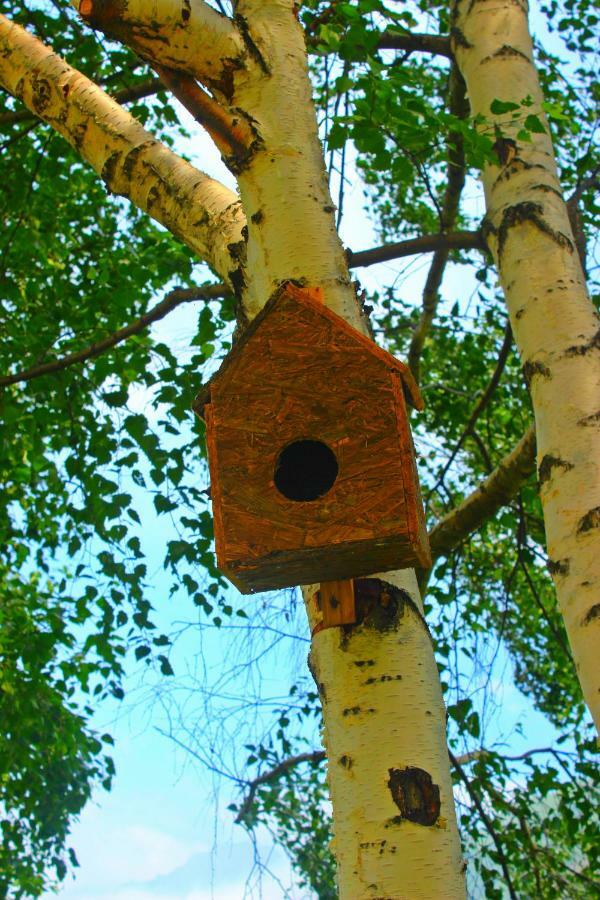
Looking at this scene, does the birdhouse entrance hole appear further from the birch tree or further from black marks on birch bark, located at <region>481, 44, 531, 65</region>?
black marks on birch bark, located at <region>481, 44, 531, 65</region>

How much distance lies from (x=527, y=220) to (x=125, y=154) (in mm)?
1290

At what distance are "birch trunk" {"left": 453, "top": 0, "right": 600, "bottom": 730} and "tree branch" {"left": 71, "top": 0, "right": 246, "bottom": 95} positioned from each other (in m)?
1.13

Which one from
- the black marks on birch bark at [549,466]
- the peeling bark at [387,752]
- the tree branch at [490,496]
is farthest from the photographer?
the tree branch at [490,496]

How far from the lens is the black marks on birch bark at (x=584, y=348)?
109 inches

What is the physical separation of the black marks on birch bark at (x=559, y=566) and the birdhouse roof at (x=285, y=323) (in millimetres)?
666

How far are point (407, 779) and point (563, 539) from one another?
1.00 metres

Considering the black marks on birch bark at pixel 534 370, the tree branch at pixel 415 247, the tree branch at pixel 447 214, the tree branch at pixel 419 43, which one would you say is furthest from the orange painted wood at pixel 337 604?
the tree branch at pixel 419 43

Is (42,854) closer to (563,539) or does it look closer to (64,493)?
(64,493)

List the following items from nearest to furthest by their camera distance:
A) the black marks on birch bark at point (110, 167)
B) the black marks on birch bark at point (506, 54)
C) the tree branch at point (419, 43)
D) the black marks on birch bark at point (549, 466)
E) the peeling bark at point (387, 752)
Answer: the peeling bark at point (387, 752), the black marks on birch bark at point (549, 466), the black marks on birch bark at point (110, 167), the black marks on birch bark at point (506, 54), the tree branch at point (419, 43)

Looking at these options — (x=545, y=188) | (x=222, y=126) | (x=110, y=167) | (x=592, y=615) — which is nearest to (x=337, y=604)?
(x=592, y=615)

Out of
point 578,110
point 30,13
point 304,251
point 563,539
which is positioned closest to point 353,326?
point 304,251

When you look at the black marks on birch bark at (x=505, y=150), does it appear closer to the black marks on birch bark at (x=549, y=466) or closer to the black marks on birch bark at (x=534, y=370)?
the black marks on birch bark at (x=534, y=370)

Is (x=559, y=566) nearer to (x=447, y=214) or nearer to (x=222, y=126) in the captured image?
(x=222, y=126)

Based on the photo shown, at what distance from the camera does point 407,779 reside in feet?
5.66
